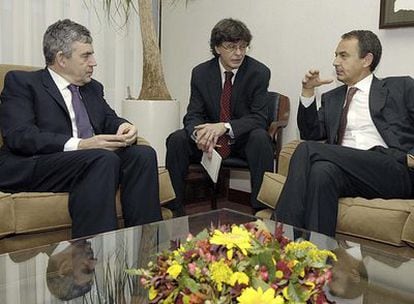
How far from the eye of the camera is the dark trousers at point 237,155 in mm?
2580

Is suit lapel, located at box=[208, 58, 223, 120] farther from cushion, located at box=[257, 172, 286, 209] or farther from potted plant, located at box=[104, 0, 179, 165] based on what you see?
cushion, located at box=[257, 172, 286, 209]

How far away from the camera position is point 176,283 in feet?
2.62

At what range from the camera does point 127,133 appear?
7.61 ft

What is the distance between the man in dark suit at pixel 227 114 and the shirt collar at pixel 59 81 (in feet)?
2.17

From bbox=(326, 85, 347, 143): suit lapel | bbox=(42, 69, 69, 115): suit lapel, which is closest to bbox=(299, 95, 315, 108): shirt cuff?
bbox=(326, 85, 347, 143): suit lapel

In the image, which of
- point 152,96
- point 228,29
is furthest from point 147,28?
point 228,29

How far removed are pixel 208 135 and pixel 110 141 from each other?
602mm

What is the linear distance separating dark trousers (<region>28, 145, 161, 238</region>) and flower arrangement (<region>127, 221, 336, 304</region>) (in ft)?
3.77

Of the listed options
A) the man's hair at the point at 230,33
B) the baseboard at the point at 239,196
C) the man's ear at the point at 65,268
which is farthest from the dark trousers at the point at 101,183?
the baseboard at the point at 239,196

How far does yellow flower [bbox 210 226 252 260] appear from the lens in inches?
31.4

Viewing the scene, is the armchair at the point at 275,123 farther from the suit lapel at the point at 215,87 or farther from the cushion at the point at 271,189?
the cushion at the point at 271,189

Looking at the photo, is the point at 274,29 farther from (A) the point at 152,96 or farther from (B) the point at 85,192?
(B) the point at 85,192

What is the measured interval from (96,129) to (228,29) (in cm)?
97

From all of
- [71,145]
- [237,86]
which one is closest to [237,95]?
[237,86]
